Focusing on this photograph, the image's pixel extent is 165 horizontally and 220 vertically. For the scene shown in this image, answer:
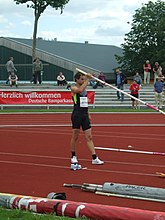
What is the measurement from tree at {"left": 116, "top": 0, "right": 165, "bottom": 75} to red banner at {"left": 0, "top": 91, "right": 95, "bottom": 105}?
117 ft

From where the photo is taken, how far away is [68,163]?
1096 centimetres

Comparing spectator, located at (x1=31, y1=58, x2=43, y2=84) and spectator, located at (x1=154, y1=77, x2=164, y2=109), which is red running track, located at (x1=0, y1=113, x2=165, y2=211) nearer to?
spectator, located at (x1=154, y1=77, x2=164, y2=109)

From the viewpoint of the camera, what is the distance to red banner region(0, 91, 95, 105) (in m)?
29.2

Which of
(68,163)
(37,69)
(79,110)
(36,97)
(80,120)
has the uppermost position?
(37,69)

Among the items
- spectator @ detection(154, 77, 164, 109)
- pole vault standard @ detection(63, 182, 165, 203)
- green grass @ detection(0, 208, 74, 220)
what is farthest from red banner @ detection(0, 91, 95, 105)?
green grass @ detection(0, 208, 74, 220)

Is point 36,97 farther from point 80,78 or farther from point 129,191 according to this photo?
point 129,191

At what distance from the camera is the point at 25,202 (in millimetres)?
6848

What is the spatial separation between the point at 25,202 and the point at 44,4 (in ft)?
111

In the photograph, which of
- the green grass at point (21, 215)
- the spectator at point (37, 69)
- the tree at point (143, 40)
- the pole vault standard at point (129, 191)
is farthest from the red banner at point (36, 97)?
the tree at point (143, 40)

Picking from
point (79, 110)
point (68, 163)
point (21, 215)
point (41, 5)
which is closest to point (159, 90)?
point (41, 5)

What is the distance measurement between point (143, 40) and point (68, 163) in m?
57.4

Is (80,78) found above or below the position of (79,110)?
above

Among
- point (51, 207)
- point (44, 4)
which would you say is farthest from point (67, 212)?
point (44, 4)

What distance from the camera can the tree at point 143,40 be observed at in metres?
65.4
